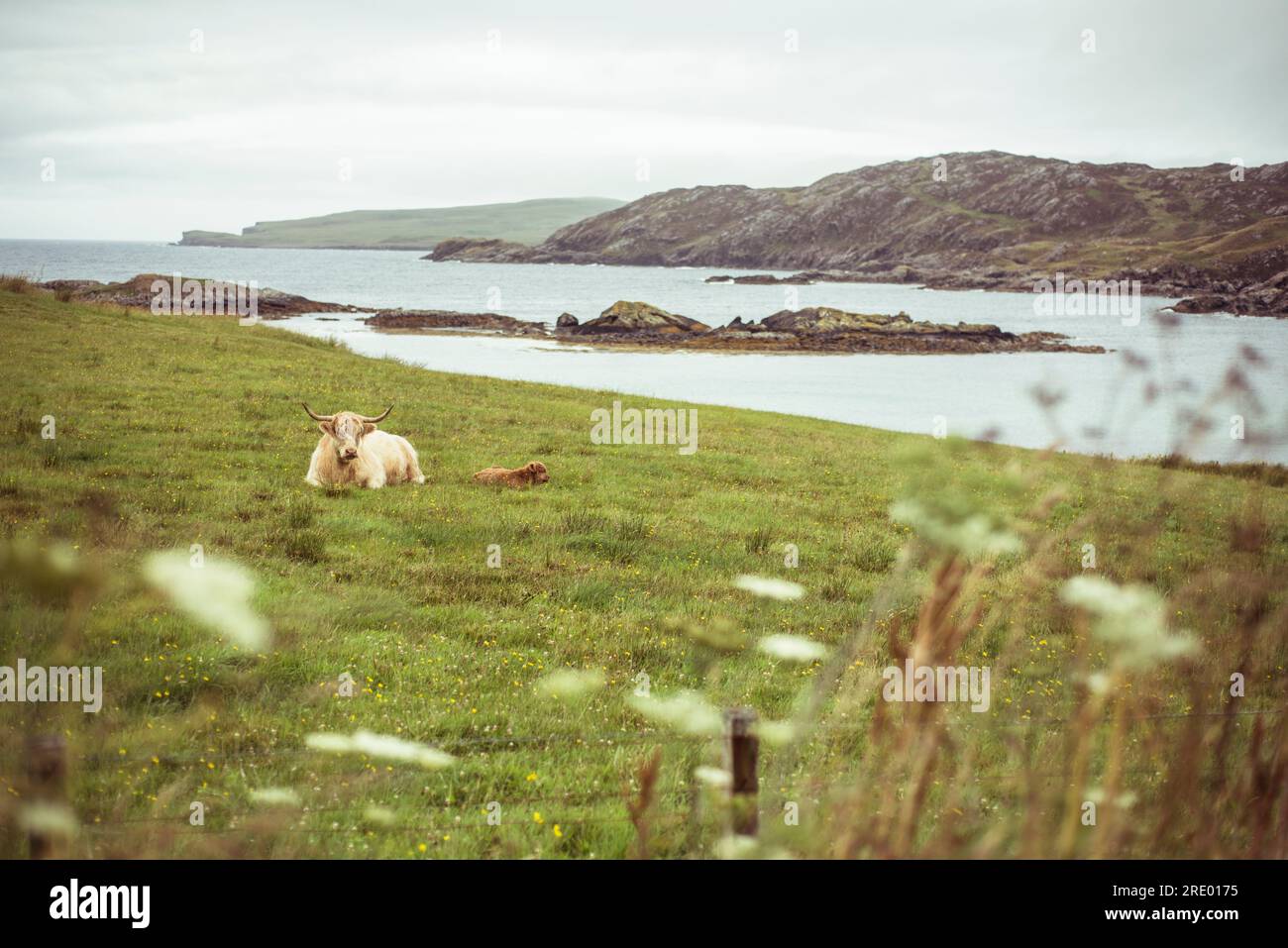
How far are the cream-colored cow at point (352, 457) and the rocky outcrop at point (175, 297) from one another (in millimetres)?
41100

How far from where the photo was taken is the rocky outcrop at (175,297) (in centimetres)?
6062

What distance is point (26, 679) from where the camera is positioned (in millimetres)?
7246

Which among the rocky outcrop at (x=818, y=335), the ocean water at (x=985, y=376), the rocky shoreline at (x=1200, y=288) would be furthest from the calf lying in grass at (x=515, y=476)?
the rocky shoreline at (x=1200, y=288)

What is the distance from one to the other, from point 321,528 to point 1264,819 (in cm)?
1178

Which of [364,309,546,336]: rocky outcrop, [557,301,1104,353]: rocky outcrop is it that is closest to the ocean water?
[364,309,546,336]: rocky outcrop

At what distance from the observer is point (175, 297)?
192 feet

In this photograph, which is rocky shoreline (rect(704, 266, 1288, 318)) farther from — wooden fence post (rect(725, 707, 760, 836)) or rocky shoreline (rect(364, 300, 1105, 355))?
wooden fence post (rect(725, 707, 760, 836))

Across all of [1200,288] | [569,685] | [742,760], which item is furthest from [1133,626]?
[1200,288]

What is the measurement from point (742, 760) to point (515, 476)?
45.4 ft

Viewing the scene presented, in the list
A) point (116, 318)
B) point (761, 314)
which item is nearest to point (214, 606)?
point (116, 318)

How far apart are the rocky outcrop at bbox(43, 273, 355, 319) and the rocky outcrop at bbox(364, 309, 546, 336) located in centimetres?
719

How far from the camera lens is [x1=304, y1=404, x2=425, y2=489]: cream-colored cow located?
52.1 feet

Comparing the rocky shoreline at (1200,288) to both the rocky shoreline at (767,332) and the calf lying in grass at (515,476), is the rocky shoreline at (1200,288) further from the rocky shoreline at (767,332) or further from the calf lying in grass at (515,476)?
the calf lying in grass at (515,476)
